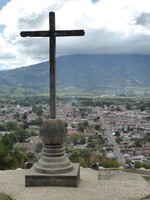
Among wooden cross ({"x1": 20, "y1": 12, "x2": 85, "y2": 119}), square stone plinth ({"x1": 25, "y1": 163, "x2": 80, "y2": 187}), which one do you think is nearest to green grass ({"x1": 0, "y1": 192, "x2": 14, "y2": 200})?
square stone plinth ({"x1": 25, "y1": 163, "x2": 80, "y2": 187})

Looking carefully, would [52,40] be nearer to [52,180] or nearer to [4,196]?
[52,180]

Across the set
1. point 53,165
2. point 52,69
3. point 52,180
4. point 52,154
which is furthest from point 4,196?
point 52,69

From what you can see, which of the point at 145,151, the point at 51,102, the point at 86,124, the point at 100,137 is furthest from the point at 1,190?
the point at 86,124

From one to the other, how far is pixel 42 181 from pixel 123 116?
273 feet

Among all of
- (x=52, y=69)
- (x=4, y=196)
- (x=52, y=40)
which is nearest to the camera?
(x=4, y=196)

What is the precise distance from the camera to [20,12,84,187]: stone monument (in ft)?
33.6

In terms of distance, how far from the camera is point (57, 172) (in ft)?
34.0

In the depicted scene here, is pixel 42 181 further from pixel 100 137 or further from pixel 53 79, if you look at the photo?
pixel 100 137

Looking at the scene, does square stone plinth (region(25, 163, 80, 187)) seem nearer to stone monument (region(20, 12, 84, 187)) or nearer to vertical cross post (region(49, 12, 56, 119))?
stone monument (region(20, 12, 84, 187))

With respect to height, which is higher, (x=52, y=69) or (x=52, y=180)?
(x=52, y=69)

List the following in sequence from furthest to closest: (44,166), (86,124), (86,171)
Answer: (86,124) → (86,171) → (44,166)

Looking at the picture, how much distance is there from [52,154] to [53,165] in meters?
0.31

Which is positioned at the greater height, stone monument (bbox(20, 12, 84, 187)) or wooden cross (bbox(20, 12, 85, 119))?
wooden cross (bbox(20, 12, 85, 119))

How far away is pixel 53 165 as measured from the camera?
10477 mm
